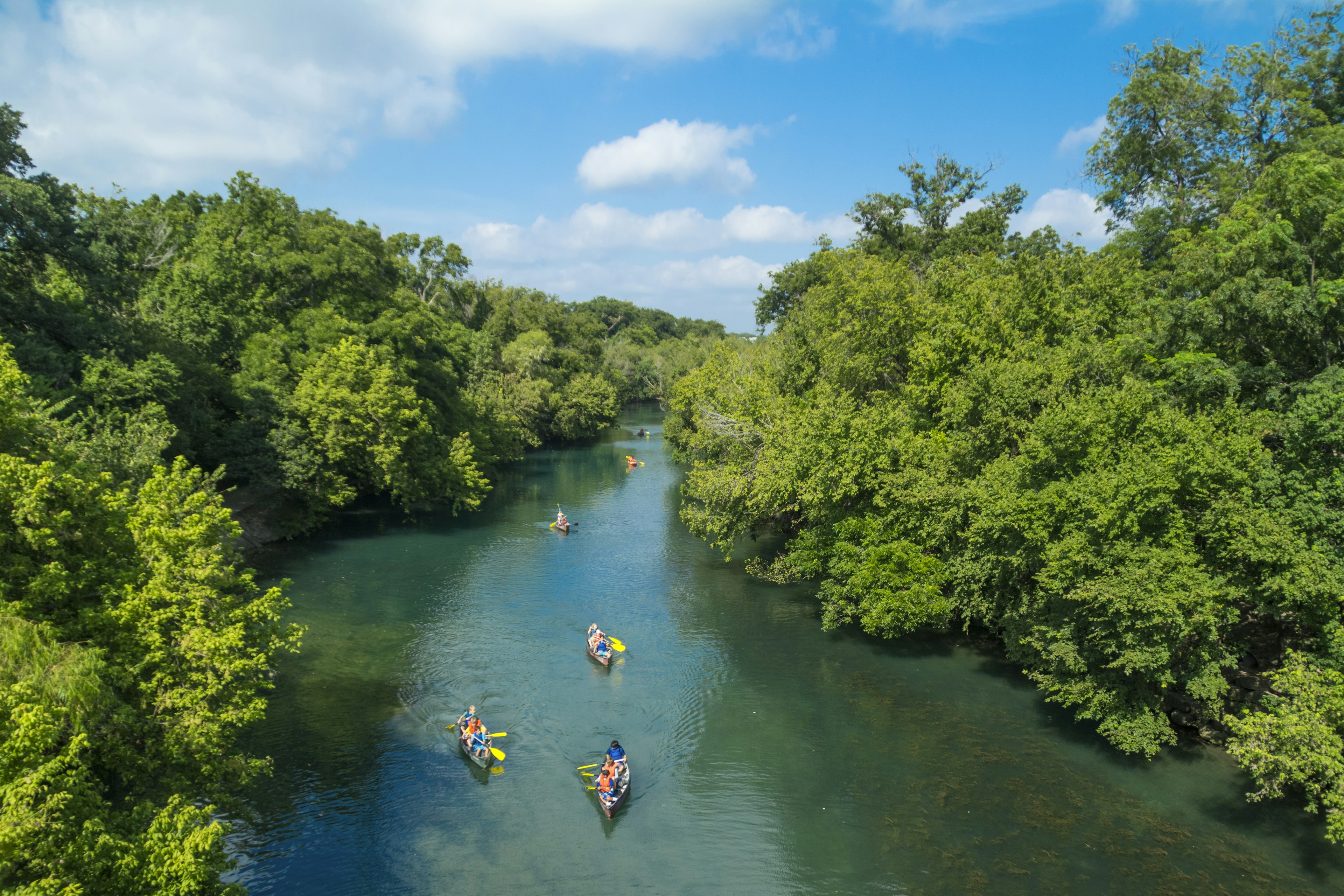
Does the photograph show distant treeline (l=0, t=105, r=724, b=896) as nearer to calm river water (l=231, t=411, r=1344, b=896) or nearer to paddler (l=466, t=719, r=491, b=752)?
calm river water (l=231, t=411, r=1344, b=896)

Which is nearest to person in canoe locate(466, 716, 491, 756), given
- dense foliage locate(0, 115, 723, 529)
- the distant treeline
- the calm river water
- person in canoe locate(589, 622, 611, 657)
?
the calm river water

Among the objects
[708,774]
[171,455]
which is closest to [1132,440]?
[708,774]

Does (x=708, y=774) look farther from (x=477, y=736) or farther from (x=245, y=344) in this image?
(x=245, y=344)

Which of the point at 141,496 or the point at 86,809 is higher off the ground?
the point at 141,496

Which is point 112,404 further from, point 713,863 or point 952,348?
point 952,348

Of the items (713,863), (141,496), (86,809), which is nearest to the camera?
(86,809)

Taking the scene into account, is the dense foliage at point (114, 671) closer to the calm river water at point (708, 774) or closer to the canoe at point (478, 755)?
the calm river water at point (708, 774)

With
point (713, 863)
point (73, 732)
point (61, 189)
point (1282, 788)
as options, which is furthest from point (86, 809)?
point (61, 189)
